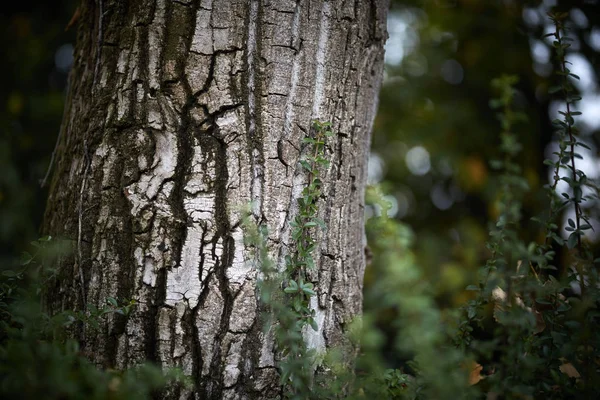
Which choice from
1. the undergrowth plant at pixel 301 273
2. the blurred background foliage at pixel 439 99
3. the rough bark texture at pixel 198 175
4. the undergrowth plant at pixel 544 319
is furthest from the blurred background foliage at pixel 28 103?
the undergrowth plant at pixel 544 319

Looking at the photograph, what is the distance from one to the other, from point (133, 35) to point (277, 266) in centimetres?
98

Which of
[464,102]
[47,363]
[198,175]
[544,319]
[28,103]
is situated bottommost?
[47,363]

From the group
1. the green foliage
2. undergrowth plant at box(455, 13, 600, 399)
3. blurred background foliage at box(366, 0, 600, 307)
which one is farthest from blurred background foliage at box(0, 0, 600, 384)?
the green foliage

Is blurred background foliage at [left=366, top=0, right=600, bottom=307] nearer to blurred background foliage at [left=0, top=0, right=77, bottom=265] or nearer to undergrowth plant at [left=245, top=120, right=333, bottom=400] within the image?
undergrowth plant at [left=245, top=120, right=333, bottom=400]

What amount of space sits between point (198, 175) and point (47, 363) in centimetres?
71

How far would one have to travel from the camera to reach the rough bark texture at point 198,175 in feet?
4.86

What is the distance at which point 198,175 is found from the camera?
59.5 inches

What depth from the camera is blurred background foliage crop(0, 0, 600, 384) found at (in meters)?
3.75

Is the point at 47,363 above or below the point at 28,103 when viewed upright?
below

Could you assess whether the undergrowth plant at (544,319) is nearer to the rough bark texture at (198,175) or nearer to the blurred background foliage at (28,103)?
the rough bark texture at (198,175)

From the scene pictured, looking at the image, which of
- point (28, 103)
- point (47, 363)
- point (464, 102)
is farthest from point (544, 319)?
point (28, 103)

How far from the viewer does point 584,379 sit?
1.25 metres

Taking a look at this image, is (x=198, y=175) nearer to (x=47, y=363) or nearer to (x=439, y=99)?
(x=47, y=363)

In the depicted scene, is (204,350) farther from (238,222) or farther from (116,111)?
(116,111)
